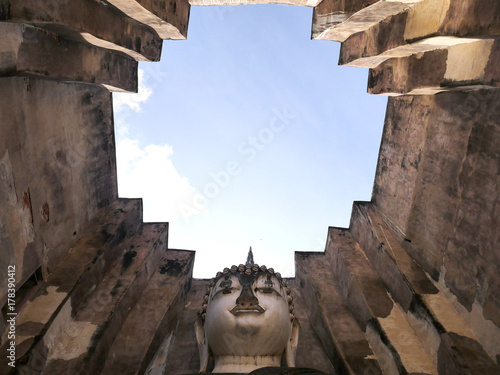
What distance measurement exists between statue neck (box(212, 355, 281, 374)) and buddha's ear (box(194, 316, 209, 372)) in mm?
195

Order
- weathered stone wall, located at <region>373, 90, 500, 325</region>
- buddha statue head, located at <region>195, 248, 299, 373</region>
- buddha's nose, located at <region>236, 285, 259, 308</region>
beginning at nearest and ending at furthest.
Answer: weathered stone wall, located at <region>373, 90, 500, 325</region>
buddha statue head, located at <region>195, 248, 299, 373</region>
buddha's nose, located at <region>236, 285, 259, 308</region>

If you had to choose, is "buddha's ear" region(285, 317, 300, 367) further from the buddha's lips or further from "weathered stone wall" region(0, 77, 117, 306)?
"weathered stone wall" region(0, 77, 117, 306)

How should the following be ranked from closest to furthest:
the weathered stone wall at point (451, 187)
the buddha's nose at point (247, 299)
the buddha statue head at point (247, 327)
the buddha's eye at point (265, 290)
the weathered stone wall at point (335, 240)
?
the weathered stone wall at point (335, 240)
the weathered stone wall at point (451, 187)
the buddha statue head at point (247, 327)
the buddha's nose at point (247, 299)
the buddha's eye at point (265, 290)

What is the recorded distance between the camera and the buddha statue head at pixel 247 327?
12.0ft

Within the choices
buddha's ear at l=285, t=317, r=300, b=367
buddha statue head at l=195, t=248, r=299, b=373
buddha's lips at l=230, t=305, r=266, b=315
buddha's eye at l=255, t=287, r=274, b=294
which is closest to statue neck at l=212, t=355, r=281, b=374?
buddha statue head at l=195, t=248, r=299, b=373

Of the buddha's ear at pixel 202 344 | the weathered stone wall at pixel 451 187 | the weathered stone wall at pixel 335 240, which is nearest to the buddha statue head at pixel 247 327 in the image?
the buddha's ear at pixel 202 344

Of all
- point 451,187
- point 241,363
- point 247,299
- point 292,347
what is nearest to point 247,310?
point 247,299

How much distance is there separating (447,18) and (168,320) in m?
4.81

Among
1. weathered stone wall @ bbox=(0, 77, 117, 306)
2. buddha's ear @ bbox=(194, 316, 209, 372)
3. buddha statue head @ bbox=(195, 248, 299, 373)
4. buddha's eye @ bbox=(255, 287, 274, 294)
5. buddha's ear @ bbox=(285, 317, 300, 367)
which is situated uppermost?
weathered stone wall @ bbox=(0, 77, 117, 306)

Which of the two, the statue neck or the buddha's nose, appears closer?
the statue neck

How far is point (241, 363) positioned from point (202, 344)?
0.62 m

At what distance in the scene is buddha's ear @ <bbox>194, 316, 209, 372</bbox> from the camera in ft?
12.7

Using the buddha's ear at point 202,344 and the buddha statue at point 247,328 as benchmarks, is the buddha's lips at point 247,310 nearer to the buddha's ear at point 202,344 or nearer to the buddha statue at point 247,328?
the buddha statue at point 247,328

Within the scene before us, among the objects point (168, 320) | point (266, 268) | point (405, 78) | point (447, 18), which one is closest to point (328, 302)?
point (266, 268)
